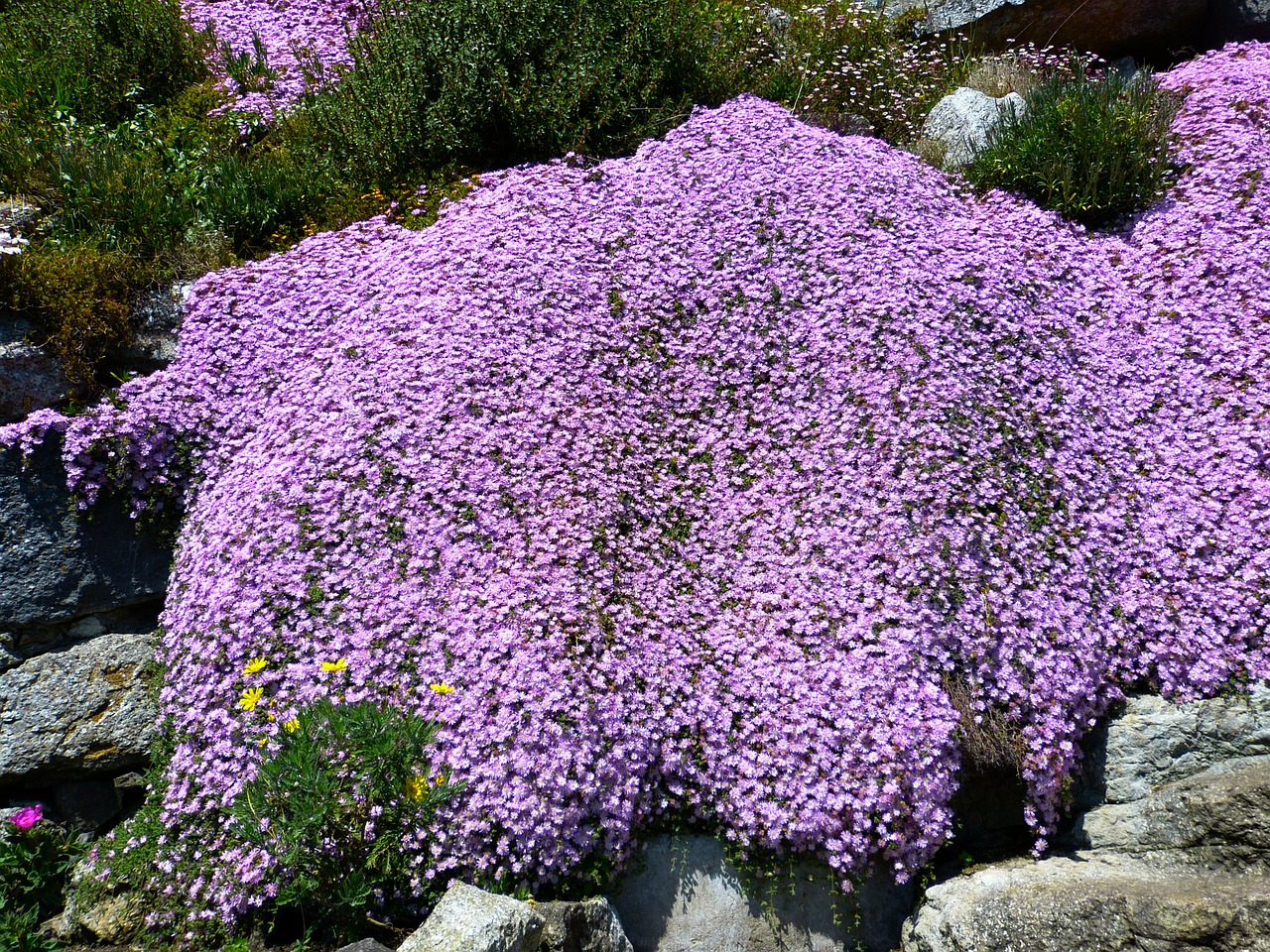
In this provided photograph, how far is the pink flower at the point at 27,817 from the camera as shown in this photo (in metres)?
4.68

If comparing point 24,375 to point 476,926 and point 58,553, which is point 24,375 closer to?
point 58,553

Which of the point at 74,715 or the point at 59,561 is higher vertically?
the point at 59,561

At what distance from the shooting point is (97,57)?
8680 millimetres

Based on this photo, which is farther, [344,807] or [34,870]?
[34,870]

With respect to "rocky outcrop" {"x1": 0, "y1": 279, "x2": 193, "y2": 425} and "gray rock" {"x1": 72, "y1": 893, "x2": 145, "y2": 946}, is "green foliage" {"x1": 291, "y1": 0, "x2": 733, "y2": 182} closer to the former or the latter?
"rocky outcrop" {"x1": 0, "y1": 279, "x2": 193, "y2": 425}

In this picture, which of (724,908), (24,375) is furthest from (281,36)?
(724,908)

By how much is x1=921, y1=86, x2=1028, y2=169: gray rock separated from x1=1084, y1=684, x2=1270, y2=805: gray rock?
16.6 ft

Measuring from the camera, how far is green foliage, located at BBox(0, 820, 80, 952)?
4590mm

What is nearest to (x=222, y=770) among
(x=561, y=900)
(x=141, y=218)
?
(x=561, y=900)

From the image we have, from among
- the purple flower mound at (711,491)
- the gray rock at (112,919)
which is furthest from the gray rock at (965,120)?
the gray rock at (112,919)

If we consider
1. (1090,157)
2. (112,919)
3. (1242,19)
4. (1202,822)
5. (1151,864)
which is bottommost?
(112,919)

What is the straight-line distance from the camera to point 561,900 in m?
4.13

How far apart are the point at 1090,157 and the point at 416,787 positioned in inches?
269

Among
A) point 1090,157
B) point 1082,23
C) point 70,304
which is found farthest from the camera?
point 1082,23
